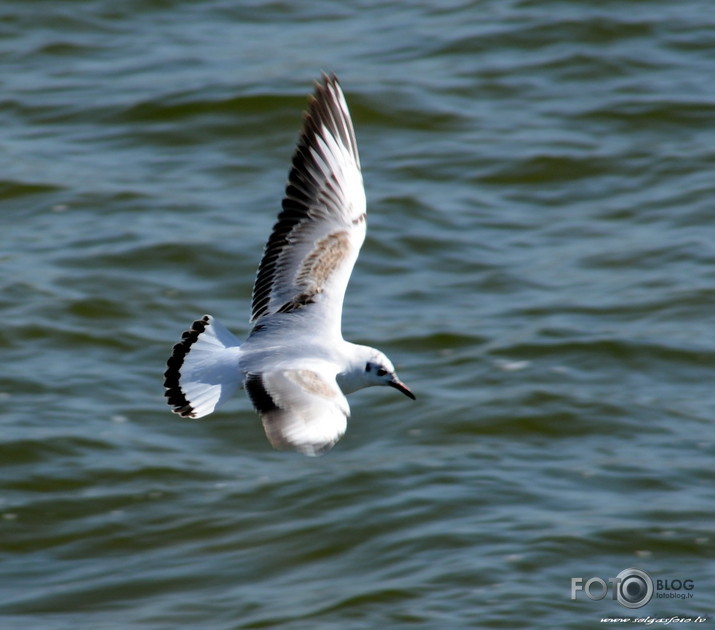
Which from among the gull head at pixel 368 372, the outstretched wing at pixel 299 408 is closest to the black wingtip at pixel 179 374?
the outstretched wing at pixel 299 408

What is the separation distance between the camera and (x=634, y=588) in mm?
7301

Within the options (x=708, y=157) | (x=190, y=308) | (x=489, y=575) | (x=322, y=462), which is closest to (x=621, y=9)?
(x=708, y=157)

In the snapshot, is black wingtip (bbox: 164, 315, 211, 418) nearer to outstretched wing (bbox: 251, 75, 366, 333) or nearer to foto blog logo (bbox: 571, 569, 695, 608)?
outstretched wing (bbox: 251, 75, 366, 333)

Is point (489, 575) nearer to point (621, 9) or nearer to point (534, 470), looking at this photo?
point (534, 470)

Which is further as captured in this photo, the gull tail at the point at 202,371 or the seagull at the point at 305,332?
the gull tail at the point at 202,371

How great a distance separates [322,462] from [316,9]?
280 inches

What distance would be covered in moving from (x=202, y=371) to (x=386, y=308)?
4.01 m

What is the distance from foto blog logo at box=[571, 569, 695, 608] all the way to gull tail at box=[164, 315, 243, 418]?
2554 mm

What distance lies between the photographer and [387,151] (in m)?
11.9

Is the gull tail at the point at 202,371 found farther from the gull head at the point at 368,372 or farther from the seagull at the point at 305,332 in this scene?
the gull head at the point at 368,372

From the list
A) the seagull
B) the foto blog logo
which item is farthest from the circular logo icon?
the seagull

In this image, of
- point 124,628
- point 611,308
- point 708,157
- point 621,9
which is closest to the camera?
point 124,628

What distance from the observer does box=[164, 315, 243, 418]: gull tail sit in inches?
225

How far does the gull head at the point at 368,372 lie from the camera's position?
5988 millimetres
